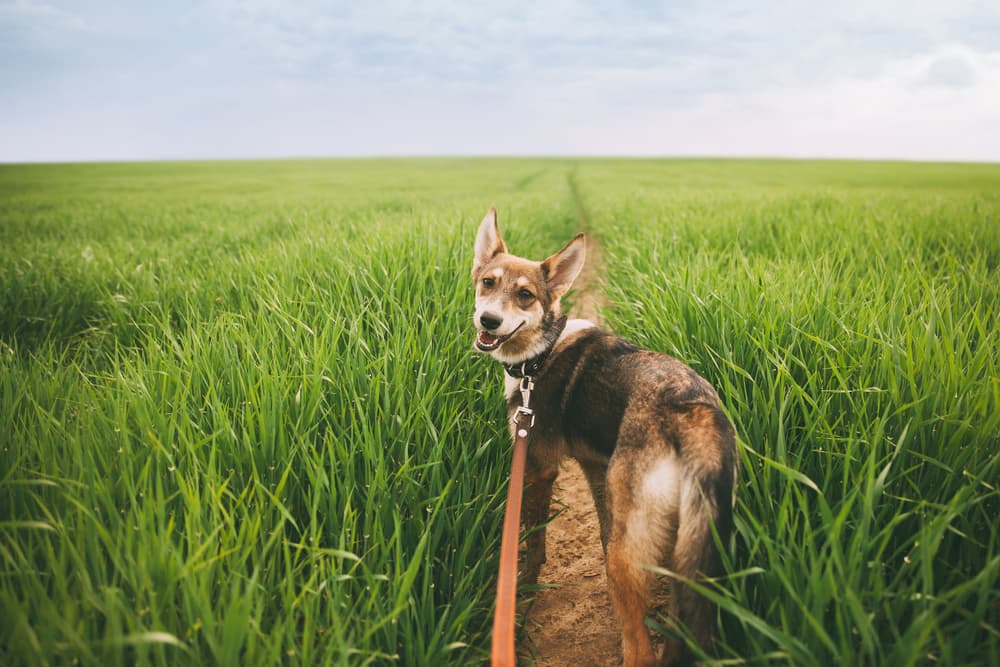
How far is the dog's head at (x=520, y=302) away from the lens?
2307mm

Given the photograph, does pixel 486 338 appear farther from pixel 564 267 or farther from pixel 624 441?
pixel 624 441

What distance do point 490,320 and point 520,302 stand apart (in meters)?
0.23

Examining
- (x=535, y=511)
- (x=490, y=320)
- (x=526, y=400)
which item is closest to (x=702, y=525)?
(x=526, y=400)

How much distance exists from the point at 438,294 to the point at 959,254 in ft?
17.4

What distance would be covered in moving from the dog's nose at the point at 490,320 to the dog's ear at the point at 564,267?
459 millimetres

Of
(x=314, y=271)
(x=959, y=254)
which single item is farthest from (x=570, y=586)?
(x=959, y=254)

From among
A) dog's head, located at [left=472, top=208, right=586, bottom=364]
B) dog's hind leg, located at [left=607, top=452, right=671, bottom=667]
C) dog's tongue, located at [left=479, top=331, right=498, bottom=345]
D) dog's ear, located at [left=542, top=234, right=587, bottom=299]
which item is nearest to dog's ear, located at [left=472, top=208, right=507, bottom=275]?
dog's head, located at [left=472, top=208, right=586, bottom=364]

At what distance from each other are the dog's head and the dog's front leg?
1.75 ft

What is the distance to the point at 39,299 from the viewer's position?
4.30 meters

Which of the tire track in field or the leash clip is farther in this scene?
the leash clip

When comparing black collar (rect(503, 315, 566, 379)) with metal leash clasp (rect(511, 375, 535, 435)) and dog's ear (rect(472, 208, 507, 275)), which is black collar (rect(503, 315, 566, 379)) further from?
dog's ear (rect(472, 208, 507, 275))

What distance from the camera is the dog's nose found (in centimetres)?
227

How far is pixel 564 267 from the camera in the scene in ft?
8.54

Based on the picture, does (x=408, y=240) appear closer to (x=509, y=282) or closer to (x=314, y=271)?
(x=314, y=271)
